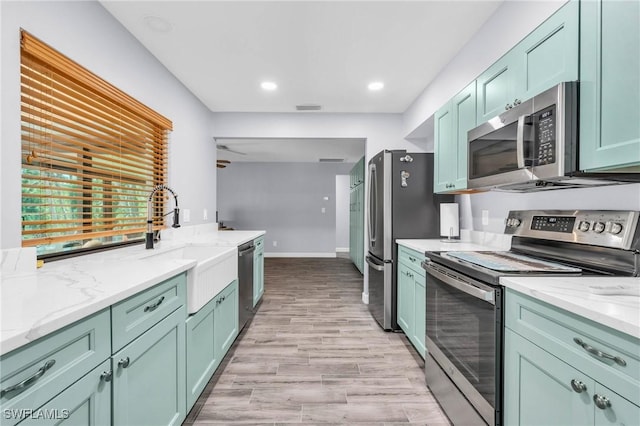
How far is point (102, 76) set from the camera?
1912mm

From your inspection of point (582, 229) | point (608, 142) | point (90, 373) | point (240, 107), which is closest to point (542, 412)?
point (582, 229)

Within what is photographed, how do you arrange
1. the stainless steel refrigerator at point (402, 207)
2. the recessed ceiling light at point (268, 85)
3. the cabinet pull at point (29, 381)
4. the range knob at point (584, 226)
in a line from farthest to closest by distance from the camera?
the recessed ceiling light at point (268, 85) < the stainless steel refrigerator at point (402, 207) < the range knob at point (584, 226) < the cabinet pull at point (29, 381)

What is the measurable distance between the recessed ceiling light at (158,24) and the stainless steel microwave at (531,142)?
7.18 ft

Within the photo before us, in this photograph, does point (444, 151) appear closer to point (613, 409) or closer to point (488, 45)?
point (488, 45)

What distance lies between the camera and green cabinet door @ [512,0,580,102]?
1.20 meters

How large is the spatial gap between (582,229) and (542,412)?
2.86ft

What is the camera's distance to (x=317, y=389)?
200 cm

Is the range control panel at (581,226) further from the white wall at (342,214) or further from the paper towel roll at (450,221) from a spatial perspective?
the white wall at (342,214)

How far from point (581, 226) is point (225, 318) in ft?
7.46

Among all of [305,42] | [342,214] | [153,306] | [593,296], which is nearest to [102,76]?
[305,42]

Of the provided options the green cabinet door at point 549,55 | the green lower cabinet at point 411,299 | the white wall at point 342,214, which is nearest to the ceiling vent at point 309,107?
the green lower cabinet at point 411,299

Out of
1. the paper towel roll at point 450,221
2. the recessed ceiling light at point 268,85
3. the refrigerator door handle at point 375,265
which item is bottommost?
the refrigerator door handle at point 375,265

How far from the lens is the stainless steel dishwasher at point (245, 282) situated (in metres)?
2.73

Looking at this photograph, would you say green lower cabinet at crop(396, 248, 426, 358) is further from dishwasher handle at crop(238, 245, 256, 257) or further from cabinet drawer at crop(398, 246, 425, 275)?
dishwasher handle at crop(238, 245, 256, 257)
